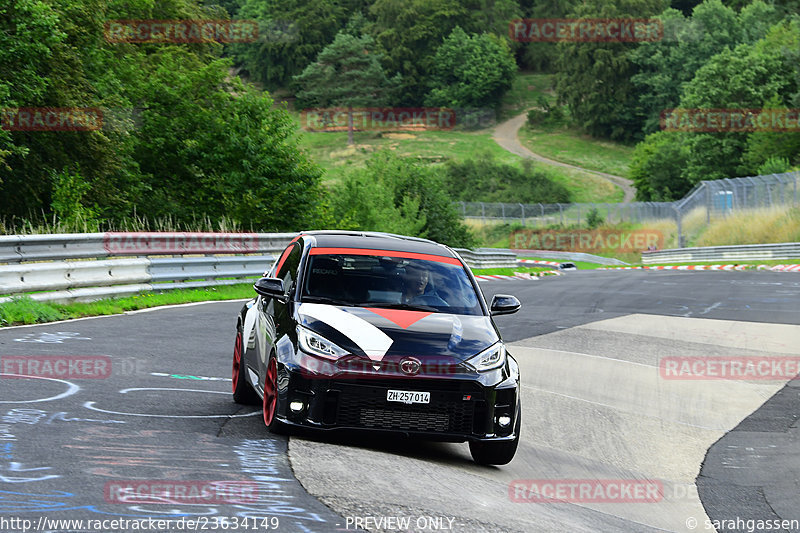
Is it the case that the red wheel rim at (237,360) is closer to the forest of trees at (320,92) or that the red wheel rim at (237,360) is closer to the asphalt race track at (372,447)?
the asphalt race track at (372,447)

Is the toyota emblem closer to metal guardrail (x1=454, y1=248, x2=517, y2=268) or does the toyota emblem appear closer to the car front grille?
the car front grille

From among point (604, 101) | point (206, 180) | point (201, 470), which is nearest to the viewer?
point (201, 470)

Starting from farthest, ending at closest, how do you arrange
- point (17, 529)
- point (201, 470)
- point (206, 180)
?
point (206, 180) → point (201, 470) → point (17, 529)

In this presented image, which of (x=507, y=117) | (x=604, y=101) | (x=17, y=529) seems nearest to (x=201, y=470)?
(x=17, y=529)

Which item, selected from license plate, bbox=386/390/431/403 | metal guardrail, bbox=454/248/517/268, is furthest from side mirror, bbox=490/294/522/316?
metal guardrail, bbox=454/248/517/268

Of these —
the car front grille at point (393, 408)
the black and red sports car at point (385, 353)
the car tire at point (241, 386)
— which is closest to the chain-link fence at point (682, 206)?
the car tire at point (241, 386)

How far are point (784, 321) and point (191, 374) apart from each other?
12.0 m

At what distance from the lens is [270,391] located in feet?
25.4

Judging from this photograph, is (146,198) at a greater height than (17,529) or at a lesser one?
lesser

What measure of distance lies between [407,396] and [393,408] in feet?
0.41

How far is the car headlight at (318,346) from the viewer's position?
24.0 feet

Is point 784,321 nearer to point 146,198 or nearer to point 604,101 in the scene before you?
point 146,198

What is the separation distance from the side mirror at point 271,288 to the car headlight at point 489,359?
169cm

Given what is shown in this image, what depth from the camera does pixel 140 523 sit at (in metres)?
4.93
